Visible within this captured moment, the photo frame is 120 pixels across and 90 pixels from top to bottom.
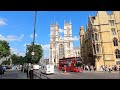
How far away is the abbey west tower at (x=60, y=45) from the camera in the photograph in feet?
499

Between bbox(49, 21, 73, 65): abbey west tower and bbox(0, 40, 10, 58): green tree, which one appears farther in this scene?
bbox(49, 21, 73, 65): abbey west tower

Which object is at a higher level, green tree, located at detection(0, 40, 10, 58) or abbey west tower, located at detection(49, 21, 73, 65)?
abbey west tower, located at detection(49, 21, 73, 65)

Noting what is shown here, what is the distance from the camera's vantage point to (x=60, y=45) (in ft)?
516

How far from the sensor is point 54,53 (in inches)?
6127

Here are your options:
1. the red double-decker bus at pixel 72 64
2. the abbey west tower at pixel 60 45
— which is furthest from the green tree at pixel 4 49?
the abbey west tower at pixel 60 45

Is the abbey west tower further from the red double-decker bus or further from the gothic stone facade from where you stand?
the red double-decker bus

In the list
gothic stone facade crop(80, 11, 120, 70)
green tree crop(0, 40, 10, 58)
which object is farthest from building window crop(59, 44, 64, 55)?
gothic stone facade crop(80, 11, 120, 70)

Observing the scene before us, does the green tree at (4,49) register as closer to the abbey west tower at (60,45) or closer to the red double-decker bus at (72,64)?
the red double-decker bus at (72,64)

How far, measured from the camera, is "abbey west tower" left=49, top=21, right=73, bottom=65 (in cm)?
15212

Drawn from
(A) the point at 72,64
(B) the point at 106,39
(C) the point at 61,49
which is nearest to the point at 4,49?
(B) the point at 106,39

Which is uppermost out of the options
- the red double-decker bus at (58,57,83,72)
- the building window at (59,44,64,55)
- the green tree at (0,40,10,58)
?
the building window at (59,44,64,55)

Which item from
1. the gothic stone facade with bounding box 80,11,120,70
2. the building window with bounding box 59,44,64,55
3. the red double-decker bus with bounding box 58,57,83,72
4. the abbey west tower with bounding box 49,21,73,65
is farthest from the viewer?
the building window with bounding box 59,44,64,55
